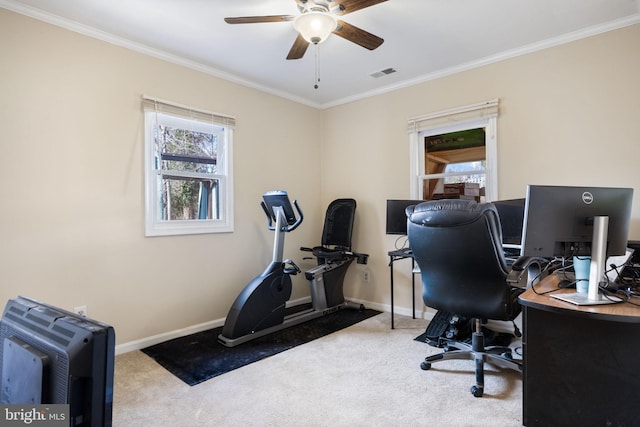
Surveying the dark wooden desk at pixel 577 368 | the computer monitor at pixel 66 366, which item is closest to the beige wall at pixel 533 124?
the dark wooden desk at pixel 577 368

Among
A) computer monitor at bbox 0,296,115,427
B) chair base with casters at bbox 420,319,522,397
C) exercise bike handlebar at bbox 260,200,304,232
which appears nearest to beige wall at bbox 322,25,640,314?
exercise bike handlebar at bbox 260,200,304,232

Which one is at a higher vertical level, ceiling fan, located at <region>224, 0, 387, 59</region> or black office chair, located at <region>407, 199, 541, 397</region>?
ceiling fan, located at <region>224, 0, 387, 59</region>

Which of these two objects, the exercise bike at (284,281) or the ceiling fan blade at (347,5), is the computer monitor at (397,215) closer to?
the exercise bike at (284,281)

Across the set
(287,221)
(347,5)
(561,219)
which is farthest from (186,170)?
(561,219)

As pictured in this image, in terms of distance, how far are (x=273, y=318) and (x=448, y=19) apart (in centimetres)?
291

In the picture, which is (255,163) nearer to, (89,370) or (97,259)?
(97,259)

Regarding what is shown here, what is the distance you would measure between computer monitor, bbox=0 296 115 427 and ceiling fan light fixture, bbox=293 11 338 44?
78.7 inches

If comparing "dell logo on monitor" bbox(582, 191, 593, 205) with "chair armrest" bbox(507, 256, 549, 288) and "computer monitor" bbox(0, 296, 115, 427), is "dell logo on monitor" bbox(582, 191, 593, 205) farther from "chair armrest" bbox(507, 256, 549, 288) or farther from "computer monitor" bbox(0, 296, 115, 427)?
"computer monitor" bbox(0, 296, 115, 427)

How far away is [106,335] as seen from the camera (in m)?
0.59

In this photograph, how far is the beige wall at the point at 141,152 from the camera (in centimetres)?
246

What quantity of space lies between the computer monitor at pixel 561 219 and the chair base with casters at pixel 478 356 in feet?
3.17

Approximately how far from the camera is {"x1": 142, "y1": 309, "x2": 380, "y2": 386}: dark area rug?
255 cm

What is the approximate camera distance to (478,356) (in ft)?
7.61

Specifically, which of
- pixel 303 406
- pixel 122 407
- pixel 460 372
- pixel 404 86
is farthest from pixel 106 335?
pixel 404 86
